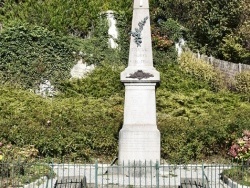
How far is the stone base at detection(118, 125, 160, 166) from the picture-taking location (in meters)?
12.4

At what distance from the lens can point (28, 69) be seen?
22.2 metres

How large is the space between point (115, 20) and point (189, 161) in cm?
1190

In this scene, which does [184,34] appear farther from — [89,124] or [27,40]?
[89,124]

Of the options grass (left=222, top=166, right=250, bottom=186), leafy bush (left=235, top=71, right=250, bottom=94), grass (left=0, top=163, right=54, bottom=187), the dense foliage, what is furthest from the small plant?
the dense foliage

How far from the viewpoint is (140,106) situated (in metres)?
12.5

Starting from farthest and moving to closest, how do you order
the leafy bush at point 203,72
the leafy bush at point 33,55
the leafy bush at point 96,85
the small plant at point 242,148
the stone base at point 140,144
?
the leafy bush at point 203,72, the leafy bush at point 33,55, the leafy bush at point 96,85, the small plant at point 242,148, the stone base at point 140,144

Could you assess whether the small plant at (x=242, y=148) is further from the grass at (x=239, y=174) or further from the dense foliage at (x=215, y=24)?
the dense foliage at (x=215, y=24)

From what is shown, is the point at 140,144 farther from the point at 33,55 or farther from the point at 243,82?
the point at 33,55

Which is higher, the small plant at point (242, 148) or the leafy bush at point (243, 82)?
the leafy bush at point (243, 82)

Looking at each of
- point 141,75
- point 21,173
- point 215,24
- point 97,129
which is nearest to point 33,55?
point 97,129

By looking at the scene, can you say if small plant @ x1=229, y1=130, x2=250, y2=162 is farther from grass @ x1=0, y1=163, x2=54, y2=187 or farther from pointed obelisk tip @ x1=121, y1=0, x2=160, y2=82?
grass @ x1=0, y1=163, x2=54, y2=187

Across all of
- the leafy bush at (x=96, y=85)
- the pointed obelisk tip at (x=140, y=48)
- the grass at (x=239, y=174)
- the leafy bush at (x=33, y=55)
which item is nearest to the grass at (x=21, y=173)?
the pointed obelisk tip at (x=140, y=48)

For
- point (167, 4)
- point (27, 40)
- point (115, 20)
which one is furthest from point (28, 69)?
point (167, 4)

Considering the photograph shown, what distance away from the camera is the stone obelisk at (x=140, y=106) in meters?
12.4
